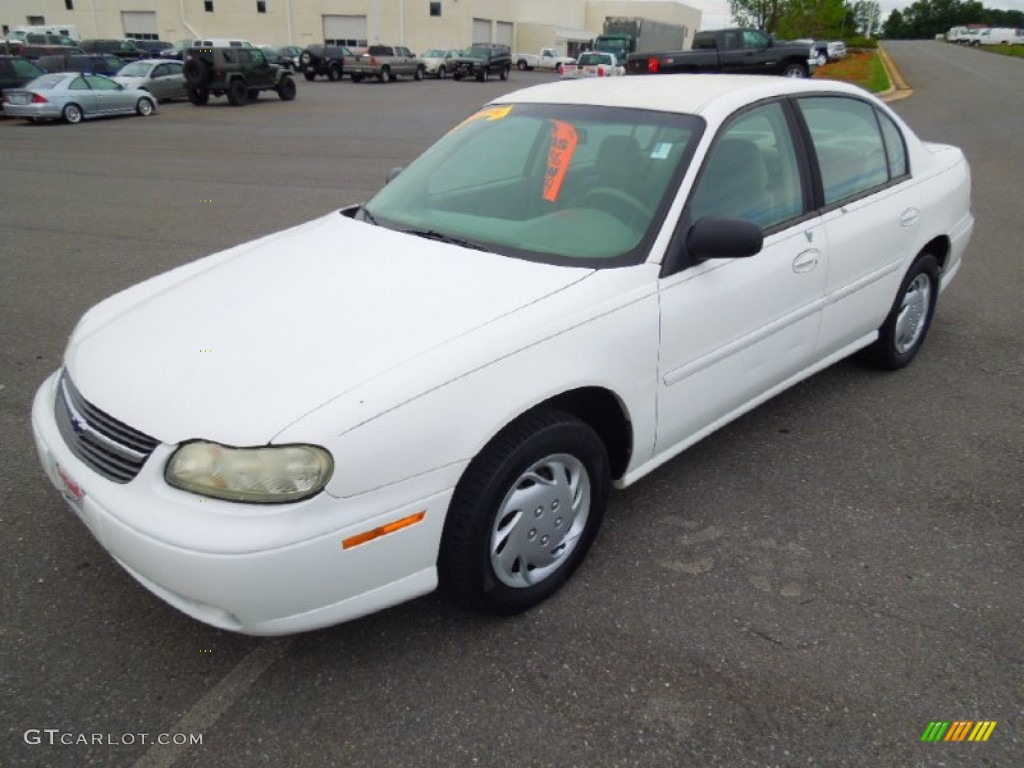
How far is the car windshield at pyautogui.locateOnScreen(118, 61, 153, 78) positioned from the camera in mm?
24781

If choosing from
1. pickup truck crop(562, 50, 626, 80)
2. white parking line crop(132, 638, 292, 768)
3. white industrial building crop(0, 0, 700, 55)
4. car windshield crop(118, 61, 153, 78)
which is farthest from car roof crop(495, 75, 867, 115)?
white industrial building crop(0, 0, 700, 55)

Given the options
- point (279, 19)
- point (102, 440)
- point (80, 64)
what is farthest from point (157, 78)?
point (279, 19)

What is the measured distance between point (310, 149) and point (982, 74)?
3057 centimetres

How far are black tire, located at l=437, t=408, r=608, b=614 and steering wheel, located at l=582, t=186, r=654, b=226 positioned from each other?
829 millimetres

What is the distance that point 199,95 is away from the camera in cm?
2577

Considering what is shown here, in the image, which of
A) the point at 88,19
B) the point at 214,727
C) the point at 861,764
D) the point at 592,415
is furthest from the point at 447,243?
the point at 88,19

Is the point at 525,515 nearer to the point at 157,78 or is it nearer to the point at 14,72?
the point at 14,72

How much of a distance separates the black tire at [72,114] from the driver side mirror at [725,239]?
21.6 m

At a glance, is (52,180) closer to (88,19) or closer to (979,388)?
(979,388)

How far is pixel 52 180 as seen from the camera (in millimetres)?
11531

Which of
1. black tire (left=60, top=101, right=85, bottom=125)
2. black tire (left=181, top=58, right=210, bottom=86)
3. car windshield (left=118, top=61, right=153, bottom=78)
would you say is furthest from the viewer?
black tire (left=181, top=58, right=210, bottom=86)

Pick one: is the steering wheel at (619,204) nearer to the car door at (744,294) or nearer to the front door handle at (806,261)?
the car door at (744,294)

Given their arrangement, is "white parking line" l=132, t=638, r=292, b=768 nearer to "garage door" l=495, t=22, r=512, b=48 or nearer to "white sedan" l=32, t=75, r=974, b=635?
"white sedan" l=32, t=75, r=974, b=635

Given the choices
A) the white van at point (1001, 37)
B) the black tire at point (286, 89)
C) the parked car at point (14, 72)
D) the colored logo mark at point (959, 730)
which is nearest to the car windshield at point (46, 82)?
the parked car at point (14, 72)
